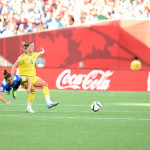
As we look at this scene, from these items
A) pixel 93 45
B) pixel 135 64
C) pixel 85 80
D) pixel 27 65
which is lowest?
pixel 85 80

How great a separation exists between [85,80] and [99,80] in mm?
694

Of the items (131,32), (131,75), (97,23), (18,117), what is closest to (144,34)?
(131,32)

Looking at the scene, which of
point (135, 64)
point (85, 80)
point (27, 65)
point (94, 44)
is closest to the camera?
point (27, 65)

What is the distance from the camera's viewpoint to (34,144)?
8.19 meters

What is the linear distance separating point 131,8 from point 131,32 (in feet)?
4.86

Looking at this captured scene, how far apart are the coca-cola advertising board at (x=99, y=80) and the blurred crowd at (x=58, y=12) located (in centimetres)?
449

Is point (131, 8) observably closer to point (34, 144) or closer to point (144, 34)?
point (144, 34)

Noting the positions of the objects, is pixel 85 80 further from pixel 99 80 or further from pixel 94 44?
pixel 94 44

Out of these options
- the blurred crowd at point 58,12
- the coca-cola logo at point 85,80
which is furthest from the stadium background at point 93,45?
the coca-cola logo at point 85,80

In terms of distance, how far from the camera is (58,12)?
2892 cm

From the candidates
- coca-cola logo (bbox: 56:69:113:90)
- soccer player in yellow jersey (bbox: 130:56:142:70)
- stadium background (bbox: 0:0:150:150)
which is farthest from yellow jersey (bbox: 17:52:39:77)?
soccer player in yellow jersey (bbox: 130:56:142:70)

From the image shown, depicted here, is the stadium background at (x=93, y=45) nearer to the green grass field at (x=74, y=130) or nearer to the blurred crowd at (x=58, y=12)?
the blurred crowd at (x=58, y=12)

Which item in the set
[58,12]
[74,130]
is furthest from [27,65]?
[58,12]

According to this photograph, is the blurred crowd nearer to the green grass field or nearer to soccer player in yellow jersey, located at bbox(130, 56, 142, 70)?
soccer player in yellow jersey, located at bbox(130, 56, 142, 70)
